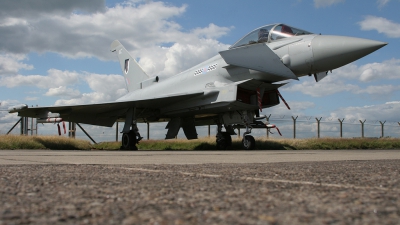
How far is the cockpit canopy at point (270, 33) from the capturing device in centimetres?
1021

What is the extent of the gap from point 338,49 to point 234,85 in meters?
3.06

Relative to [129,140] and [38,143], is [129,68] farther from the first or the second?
[129,140]

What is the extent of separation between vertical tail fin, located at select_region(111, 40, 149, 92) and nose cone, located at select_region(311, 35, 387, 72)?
8.95m

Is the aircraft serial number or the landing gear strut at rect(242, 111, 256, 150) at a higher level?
the aircraft serial number

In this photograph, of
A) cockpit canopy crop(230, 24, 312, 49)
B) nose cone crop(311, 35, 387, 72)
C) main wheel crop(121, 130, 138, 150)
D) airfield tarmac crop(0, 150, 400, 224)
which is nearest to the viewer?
airfield tarmac crop(0, 150, 400, 224)

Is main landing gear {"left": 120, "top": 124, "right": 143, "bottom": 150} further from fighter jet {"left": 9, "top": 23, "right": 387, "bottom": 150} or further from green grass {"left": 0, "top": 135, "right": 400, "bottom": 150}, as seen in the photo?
green grass {"left": 0, "top": 135, "right": 400, "bottom": 150}

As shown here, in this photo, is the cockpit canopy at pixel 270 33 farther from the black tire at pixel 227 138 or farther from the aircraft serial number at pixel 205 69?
the black tire at pixel 227 138

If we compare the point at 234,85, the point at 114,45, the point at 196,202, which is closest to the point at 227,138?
the point at 234,85

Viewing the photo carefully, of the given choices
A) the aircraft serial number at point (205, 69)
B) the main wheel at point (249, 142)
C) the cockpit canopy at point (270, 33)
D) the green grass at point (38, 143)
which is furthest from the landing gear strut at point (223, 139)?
the green grass at point (38, 143)

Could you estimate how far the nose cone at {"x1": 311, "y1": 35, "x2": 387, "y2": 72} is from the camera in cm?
889

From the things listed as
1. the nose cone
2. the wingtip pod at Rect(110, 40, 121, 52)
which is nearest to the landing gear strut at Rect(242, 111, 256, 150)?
the nose cone

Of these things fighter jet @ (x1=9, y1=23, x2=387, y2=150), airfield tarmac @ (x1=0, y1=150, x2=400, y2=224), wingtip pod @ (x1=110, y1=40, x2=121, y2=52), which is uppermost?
wingtip pod @ (x1=110, y1=40, x2=121, y2=52)

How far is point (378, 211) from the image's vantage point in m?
1.48

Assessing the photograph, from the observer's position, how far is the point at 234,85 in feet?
35.3
